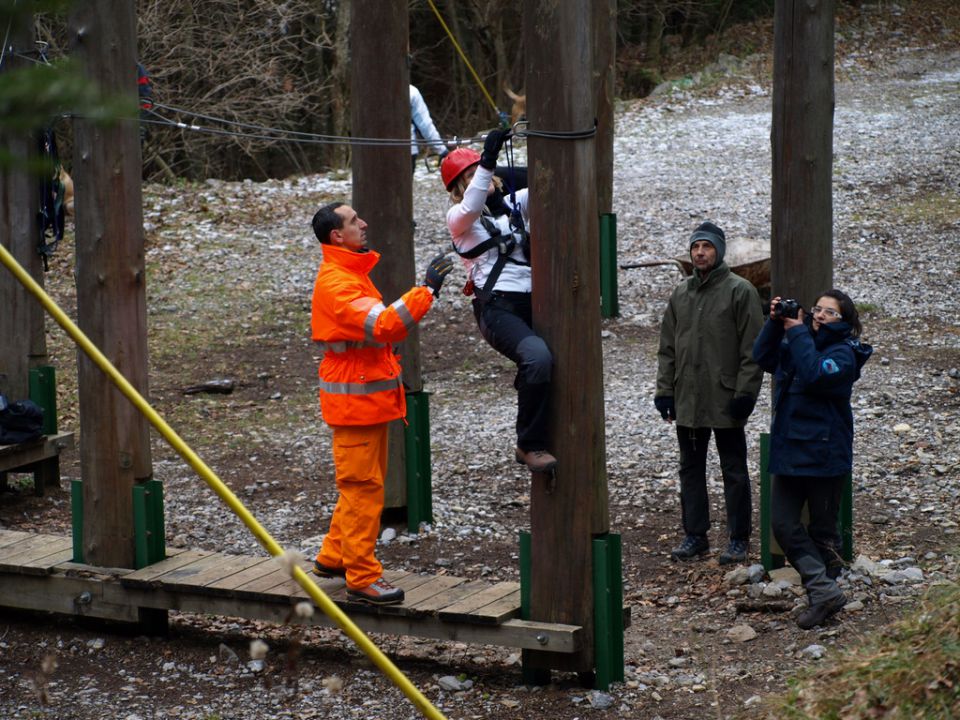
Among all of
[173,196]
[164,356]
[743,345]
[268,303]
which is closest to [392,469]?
[743,345]

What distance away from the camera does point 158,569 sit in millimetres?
6660

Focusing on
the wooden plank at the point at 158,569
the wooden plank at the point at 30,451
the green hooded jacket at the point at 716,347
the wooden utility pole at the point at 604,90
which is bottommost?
the wooden plank at the point at 158,569

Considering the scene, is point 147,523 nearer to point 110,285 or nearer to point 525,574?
point 110,285

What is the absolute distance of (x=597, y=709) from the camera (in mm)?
5605

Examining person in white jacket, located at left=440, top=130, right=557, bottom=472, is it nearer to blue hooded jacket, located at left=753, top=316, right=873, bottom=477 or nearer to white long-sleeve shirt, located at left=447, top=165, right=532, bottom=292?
white long-sleeve shirt, located at left=447, top=165, right=532, bottom=292

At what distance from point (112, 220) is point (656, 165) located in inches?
503

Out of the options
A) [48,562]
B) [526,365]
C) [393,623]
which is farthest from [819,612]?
[48,562]

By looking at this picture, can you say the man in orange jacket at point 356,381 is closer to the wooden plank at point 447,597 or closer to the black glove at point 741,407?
the wooden plank at point 447,597

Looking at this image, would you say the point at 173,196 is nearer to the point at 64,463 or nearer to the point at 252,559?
the point at 64,463

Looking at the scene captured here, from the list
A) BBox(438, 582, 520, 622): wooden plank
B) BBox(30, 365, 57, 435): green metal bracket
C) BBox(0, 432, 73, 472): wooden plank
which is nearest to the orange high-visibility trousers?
BBox(438, 582, 520, 622): wooden plank

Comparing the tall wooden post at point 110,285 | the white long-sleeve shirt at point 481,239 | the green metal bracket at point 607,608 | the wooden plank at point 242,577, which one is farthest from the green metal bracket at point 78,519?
the green metal bracket at point 607,608

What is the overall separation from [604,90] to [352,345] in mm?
8185

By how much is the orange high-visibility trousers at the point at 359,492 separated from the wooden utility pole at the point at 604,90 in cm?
754

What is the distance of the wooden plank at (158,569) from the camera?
21.3ft
